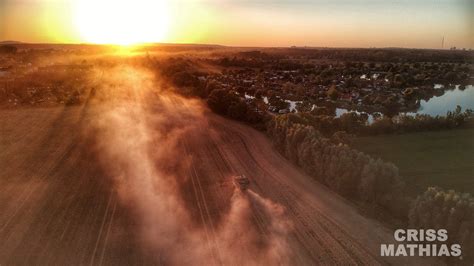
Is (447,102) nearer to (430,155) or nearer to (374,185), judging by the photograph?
(430,155)

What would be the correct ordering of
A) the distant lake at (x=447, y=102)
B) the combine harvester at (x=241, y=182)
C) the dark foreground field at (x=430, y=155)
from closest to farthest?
the combine harvester at (x=241, y=182) < the dark foreground field at (x=430, y=155) < the distant lake at (x=447, y=102)

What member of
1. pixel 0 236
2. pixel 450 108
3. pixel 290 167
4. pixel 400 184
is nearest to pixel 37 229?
pixel 0 236

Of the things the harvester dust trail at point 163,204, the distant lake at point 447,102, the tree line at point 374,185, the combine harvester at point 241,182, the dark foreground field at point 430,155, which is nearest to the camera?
the tree line at point 374,185

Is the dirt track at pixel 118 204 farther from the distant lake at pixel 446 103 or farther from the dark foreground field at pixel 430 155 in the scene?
the distant lake at pixel 446 103

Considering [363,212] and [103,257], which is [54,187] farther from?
[363,212]

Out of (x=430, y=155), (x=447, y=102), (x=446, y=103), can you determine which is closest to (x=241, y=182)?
(x=430, y=155)

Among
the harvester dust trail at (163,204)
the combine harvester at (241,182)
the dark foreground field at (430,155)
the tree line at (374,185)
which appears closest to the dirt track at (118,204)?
the harvester dust trail at (163,204)
